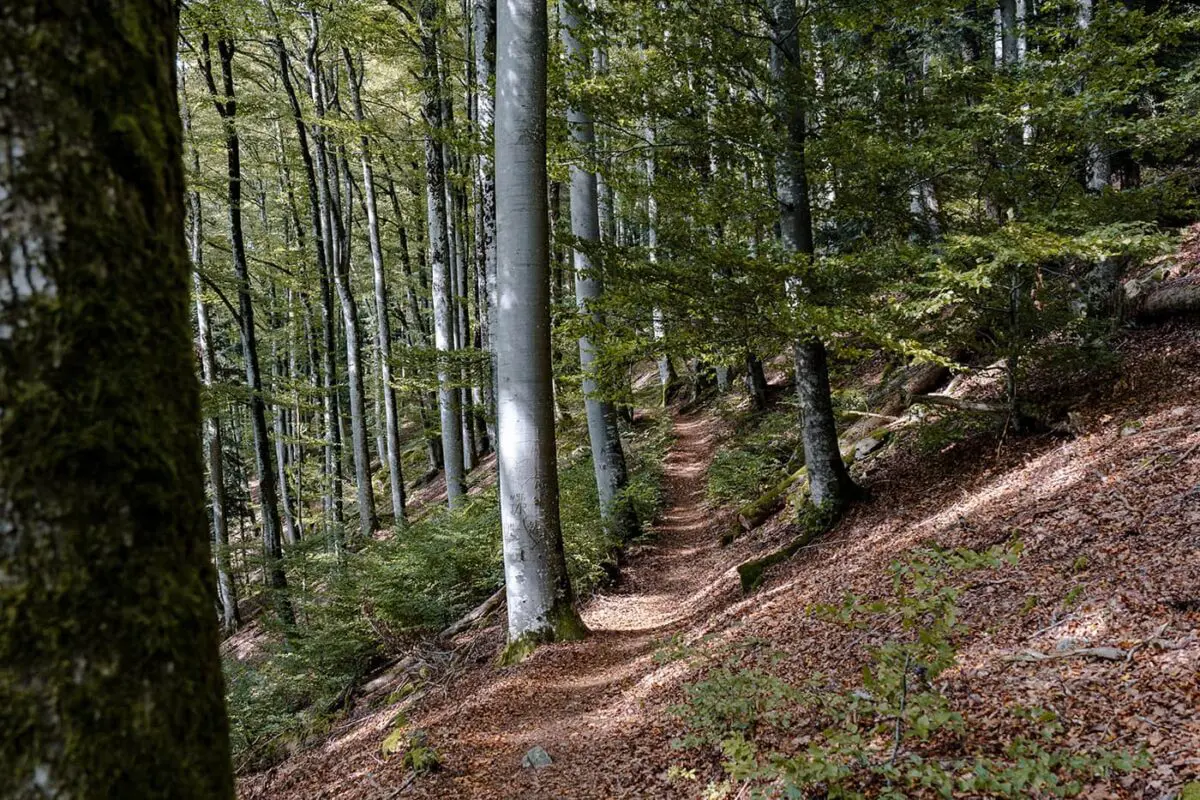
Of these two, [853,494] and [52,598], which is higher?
[52,598]

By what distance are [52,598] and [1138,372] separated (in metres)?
9.31

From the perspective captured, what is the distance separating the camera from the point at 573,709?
500 cm

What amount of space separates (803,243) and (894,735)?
19.7 feet

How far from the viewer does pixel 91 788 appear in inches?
46.7

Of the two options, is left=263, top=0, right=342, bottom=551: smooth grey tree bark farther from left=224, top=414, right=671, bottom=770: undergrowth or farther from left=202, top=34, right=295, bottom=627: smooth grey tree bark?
left=224, top=414, right=671, bottom=770: undergrowth

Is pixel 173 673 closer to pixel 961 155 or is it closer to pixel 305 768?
pixel 305 768

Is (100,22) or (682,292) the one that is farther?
(682,292)

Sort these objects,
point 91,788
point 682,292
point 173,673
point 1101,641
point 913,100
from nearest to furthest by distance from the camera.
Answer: point 91,788 < point 173,673 < point 1101,641 < point 682,292 < point 913,100

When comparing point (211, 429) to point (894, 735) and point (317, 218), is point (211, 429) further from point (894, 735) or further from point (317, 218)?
point (894, 735)

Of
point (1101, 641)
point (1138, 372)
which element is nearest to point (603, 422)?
point (1138, 372)

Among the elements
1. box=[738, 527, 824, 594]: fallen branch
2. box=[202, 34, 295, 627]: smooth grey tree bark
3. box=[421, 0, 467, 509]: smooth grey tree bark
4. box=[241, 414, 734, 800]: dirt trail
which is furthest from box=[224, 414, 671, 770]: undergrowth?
box=[421, 0, 467, 509]: smooth grey tree bark

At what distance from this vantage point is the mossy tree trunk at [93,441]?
3.86 feet

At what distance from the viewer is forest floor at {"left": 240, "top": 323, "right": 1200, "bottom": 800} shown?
3336mm

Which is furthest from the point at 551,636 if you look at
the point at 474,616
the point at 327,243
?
the point at 327,243
